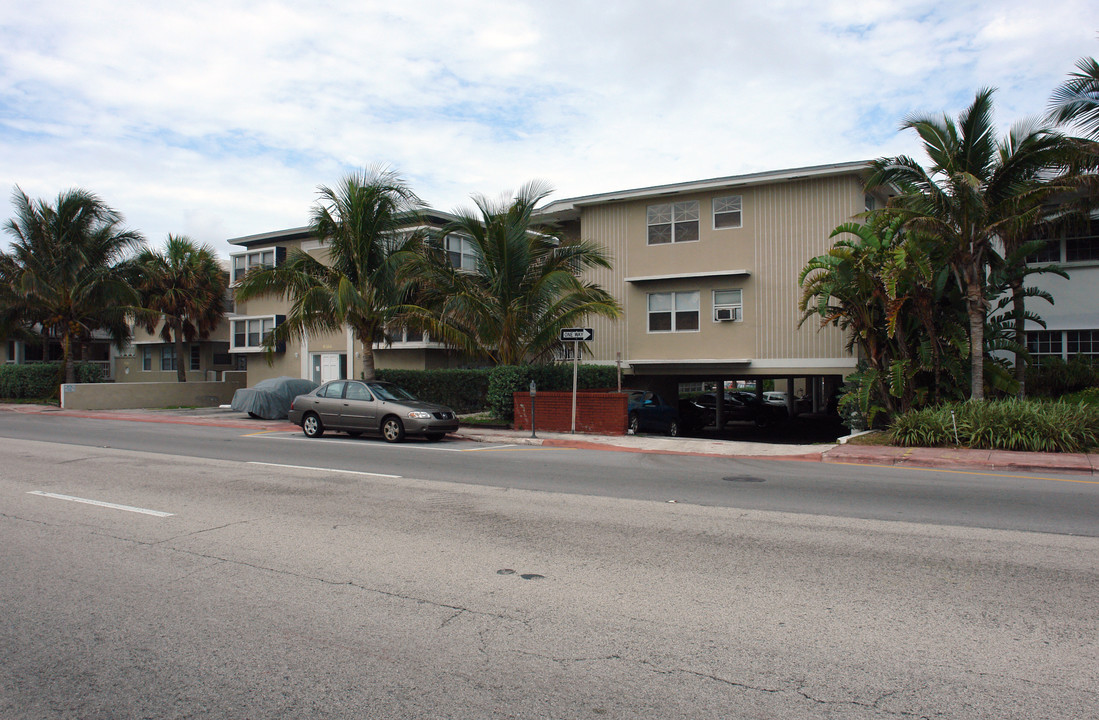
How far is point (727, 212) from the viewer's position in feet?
77.4

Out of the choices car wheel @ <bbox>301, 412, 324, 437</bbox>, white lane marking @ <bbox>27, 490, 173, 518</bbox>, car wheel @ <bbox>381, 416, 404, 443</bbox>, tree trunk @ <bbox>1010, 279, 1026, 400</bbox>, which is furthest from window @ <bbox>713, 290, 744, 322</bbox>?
white lane marking @ <bbox>27, 490, 173, 518</bbox>

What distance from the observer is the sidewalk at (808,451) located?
42.3ft

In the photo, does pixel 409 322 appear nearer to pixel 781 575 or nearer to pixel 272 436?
pixel 272 436

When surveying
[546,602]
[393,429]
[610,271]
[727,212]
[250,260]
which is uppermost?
[250,260]

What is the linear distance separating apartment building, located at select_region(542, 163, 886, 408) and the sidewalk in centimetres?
600

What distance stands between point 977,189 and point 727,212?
8.77 metres

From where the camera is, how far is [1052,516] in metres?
8.55

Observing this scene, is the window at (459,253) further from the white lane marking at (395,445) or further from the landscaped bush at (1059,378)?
the landscaped bush at (1059,378)

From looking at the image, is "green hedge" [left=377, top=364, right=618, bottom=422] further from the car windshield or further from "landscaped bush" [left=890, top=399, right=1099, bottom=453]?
"landscaped bush" [left=890, top=399, right=1099, bottom=453]

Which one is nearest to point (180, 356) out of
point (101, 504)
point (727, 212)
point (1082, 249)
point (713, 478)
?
point (727, 212)

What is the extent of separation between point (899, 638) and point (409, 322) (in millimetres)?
17723

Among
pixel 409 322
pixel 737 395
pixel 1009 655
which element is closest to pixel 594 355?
pixel 409 322

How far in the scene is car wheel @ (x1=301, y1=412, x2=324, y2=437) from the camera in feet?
60.5

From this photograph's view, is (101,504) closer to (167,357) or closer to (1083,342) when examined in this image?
(1083,342)
